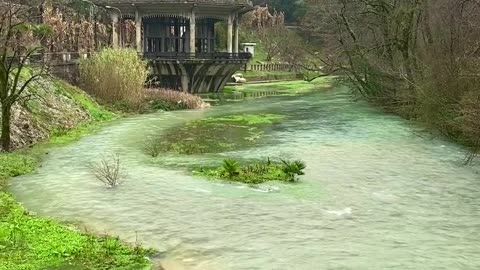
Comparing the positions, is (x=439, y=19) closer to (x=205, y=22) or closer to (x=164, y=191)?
(x=164, y=191)

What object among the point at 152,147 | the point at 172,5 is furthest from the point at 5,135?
the point at 172,5

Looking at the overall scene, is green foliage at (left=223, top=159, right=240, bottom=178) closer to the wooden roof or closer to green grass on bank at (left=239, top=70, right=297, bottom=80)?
the wooden roof

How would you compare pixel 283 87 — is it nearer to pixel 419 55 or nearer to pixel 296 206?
pixel 419 55

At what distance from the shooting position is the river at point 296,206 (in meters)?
10.9

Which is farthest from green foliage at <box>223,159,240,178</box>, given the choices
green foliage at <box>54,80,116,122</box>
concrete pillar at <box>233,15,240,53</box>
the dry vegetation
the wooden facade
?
concrete pillar at <box>233,15,240,53</box>

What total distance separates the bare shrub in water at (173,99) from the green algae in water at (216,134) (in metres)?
6.36

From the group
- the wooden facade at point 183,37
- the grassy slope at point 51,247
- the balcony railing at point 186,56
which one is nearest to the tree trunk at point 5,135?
the grassy slope at point 51,247

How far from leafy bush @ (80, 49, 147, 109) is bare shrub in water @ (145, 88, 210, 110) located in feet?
6.14

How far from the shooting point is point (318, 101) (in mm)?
46281

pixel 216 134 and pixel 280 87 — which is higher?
pixel 280 87

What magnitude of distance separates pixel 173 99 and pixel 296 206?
90.2ft

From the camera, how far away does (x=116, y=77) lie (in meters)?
37.6

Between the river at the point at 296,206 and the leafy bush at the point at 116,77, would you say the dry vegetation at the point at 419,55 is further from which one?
the leafy bush at the point at 116,77

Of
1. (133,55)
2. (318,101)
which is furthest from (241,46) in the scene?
(133,55)
